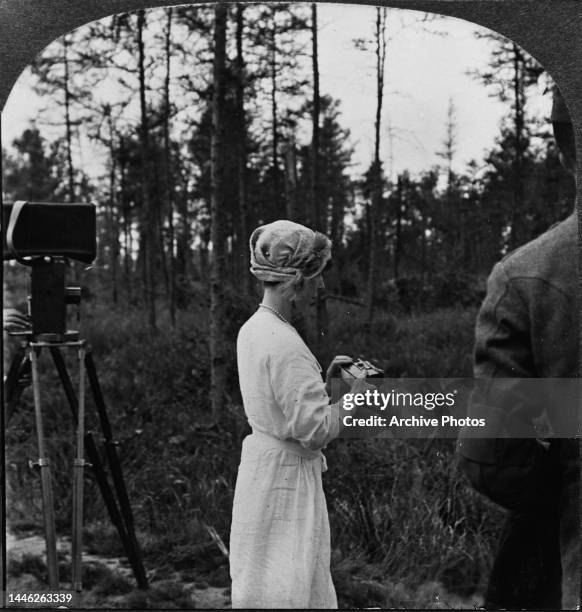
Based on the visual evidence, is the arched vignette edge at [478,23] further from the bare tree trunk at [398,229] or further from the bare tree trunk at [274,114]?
the bare tree trunk at [398,229]

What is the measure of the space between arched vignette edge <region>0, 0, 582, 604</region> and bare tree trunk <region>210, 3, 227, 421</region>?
0.73ft

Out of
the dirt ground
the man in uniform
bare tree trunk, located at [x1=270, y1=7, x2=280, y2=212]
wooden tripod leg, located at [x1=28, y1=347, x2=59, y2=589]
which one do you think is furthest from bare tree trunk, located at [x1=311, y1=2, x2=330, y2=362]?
wooden tripod leg, located at [x1=28, y1=347, x2=59, y2=589]

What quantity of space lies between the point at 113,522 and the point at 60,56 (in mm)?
1694

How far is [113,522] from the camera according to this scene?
2.88m

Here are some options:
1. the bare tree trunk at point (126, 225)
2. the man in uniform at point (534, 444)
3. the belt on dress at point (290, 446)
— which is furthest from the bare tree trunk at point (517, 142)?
the bare tree trunk at point (126, 225)

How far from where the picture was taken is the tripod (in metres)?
2.79

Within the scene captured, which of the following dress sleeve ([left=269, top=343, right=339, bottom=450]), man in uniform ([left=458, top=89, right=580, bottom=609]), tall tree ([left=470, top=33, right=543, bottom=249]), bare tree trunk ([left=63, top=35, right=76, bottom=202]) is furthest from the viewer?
bare tree trunk ([left=63, top=35, right=76, bottom=202])

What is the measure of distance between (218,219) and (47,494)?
1172 mm

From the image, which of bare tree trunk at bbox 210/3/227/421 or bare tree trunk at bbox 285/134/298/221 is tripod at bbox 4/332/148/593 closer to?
bare tree trunk at bbox 210/3/227/421

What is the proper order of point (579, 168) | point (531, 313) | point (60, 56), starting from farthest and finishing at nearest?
point (60, 56) → point (579, 168) → point (531, 313)

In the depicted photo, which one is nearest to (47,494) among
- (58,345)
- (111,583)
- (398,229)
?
(111,583)

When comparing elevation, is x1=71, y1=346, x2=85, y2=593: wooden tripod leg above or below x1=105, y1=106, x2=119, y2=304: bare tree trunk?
below

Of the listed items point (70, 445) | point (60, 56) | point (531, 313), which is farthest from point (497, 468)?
point (60, 56)

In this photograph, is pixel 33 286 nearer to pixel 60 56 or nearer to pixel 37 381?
pixel 37 381
